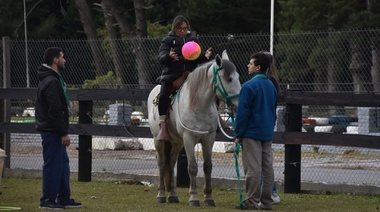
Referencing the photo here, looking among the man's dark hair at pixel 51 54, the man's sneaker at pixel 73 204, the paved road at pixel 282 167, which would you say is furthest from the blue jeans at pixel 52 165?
the paved road at pixel 282 167

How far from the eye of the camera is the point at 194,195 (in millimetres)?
12250

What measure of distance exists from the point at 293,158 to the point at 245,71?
12.3 ft

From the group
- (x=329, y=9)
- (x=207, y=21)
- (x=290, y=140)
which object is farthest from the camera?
(x=207, y=21)

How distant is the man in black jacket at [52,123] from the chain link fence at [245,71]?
405cm

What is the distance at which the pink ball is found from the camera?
40.7ft

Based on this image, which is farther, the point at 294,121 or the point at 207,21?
the point at 207,21

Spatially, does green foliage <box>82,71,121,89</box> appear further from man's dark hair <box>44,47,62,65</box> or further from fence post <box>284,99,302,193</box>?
man's dark hair <box>44,47,62,65</box>

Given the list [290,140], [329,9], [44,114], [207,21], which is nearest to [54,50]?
[44,114]

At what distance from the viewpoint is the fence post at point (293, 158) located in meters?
14.1

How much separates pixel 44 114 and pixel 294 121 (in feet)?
13.3

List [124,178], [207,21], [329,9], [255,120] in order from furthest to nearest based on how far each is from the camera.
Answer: [207,21], [329,9], [124,178], [255,120]

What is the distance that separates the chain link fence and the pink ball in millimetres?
2588

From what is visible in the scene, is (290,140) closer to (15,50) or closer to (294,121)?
(294,121)

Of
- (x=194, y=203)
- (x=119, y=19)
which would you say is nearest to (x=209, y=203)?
(x=194, y=203)
